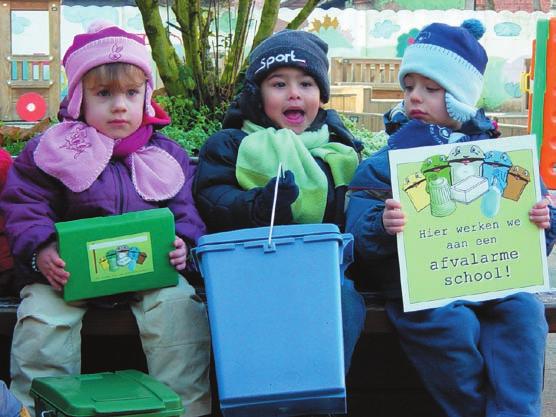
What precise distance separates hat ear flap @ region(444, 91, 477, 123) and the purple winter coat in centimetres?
94

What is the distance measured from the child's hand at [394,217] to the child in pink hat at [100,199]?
654mm

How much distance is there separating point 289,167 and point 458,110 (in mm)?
610

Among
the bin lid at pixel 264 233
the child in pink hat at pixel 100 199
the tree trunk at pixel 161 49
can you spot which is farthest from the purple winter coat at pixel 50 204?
the tree trunk at pixel 161 49

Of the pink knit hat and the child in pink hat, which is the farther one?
the pink knit hat

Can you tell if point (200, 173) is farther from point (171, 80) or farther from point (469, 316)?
point (171, 80)

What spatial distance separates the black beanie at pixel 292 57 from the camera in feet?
11.2

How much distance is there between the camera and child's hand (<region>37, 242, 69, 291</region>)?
2.93m

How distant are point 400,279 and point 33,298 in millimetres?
1165

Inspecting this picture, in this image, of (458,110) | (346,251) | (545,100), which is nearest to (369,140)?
(458,110)

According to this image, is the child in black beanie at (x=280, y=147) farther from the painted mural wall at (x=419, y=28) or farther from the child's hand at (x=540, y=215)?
the painted mural wall at (x=419, y=28)

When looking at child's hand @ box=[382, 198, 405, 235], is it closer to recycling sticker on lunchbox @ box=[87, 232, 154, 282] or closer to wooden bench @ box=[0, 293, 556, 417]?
wooden bench @ box=[0, 293, 556, 417]

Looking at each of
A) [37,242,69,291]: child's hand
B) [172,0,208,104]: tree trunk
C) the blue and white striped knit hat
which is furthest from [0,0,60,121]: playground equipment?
[37,242,69,291]: child's hand

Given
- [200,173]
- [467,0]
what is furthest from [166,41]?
[467,0]

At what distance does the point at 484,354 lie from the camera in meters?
3.01
